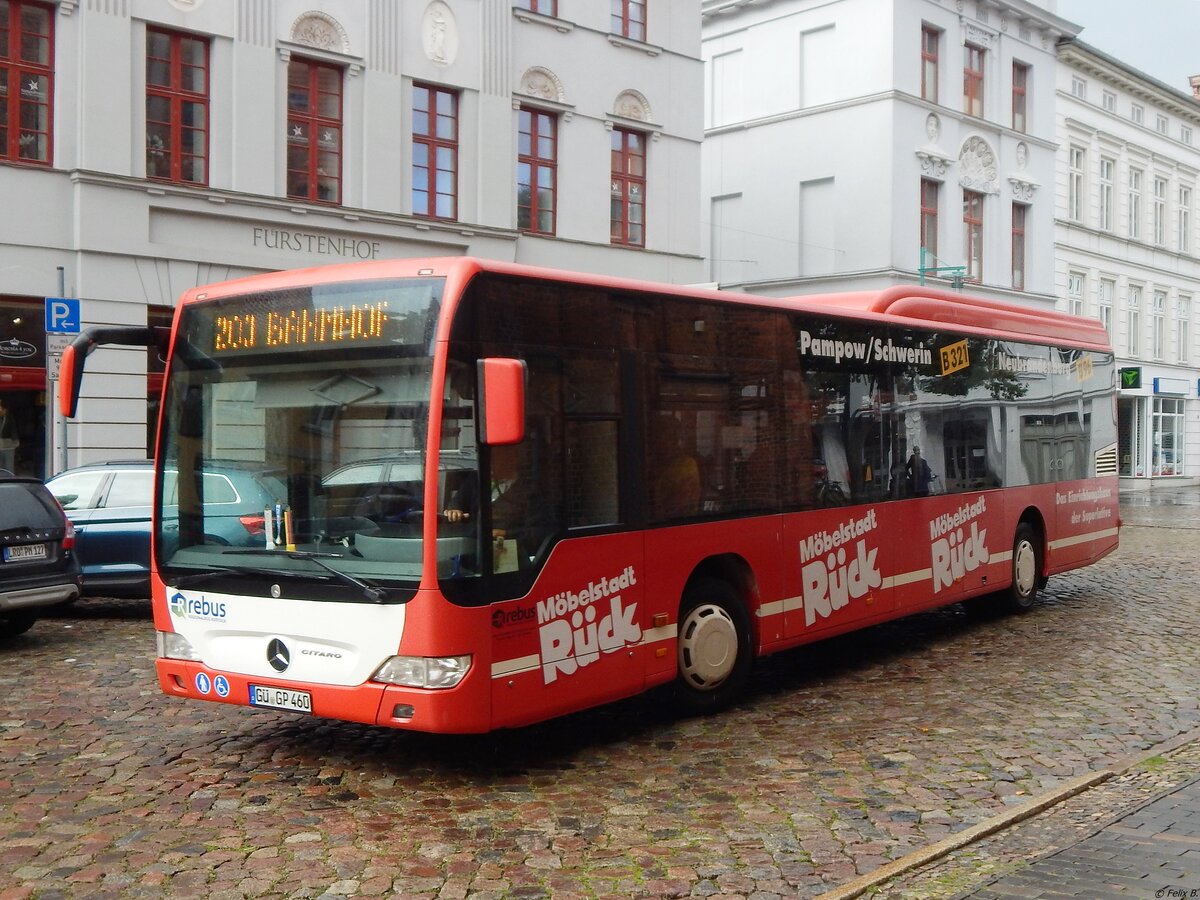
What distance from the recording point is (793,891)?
5336 mm

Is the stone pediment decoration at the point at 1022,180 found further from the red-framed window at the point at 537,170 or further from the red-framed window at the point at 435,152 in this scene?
the red-framed window at the point at 435,152

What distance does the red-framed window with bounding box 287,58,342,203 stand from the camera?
2188 cm

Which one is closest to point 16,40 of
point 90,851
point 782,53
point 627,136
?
point 627,136

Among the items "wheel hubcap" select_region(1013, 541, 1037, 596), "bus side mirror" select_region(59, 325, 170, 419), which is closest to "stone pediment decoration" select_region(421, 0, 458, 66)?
"wheel hubcap" select_region(1013, 541, 1037, 596)

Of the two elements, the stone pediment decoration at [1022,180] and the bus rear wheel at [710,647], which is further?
the stone pediment decoration at [1022,180]

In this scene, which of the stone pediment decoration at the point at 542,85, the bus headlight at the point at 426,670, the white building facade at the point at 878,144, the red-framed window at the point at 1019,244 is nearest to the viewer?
the bus headlight at the point at 426,670

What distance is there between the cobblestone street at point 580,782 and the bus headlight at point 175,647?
564 millimetres

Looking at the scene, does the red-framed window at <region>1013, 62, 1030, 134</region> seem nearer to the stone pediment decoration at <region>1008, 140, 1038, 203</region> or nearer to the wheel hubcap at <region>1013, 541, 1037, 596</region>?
the stone pediment decoration at <region>1008, 140, 1038, 203</region>

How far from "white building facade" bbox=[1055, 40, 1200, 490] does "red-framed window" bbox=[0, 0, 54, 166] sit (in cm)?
3334

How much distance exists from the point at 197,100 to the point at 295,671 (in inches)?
627

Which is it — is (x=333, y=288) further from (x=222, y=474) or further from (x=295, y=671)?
(x=295, y=671)

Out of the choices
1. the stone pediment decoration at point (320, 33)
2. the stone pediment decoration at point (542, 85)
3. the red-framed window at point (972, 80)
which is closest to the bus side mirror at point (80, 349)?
the stone pediment decoration at point (320, 33)

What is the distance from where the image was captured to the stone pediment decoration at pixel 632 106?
2655 centimetres

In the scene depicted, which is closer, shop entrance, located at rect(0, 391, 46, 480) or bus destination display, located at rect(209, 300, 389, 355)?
bus destination display, located at rect(209, 300, 389, 355)
